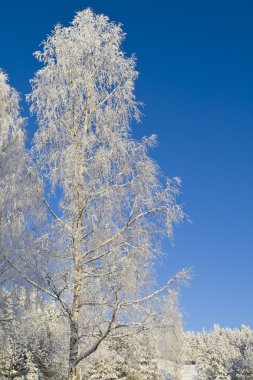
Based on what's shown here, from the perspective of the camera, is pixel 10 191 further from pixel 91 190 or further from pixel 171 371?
pixel 171 371

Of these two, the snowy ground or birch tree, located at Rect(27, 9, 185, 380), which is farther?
the snowy ground

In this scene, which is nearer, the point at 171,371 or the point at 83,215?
the point at 83,215

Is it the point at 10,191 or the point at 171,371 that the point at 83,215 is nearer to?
the point at 10,191

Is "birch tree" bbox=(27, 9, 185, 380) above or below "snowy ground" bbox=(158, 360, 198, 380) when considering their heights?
below

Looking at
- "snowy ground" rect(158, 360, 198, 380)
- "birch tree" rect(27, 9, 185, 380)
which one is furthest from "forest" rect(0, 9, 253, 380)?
"snowy ground" rect(158, 360, 198, 380)

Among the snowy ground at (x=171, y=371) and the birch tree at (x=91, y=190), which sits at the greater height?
the snowy ground at (x=171, y=371)

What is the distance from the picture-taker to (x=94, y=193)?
1144 centimetres

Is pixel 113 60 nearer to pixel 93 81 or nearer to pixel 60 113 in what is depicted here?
pixel 93 81

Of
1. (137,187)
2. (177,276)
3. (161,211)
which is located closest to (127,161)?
(137,187)

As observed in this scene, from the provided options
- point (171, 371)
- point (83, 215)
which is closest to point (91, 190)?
point (83, 215)

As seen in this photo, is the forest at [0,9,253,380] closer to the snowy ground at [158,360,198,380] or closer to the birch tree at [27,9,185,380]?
the birch tree at [27,9,185,380]

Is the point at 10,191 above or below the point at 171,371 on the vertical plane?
below

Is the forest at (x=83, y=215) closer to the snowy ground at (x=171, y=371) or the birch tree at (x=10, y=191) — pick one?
the birch tree at (x=10, y=191)

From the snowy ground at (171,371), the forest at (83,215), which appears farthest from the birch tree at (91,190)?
the snowy ground at (171,371)
